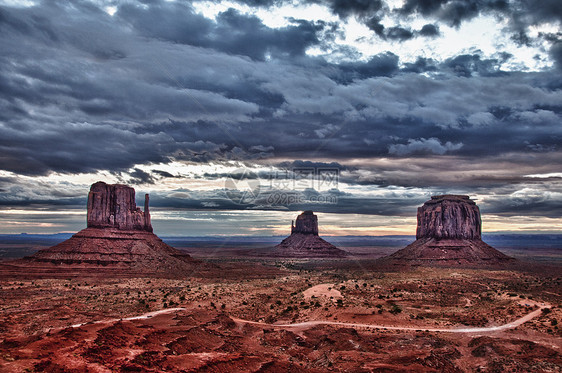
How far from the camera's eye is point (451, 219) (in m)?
141

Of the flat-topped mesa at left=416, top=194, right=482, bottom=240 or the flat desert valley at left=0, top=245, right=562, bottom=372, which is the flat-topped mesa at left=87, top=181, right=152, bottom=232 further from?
the flat-topped mesa at left=416, top=194, right=482, bottom=240

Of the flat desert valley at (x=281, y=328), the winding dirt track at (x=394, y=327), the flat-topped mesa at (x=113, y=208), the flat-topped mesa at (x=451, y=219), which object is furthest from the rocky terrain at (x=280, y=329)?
the flat-topped mesa at (x=451, y=219)

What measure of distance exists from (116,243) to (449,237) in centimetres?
11120

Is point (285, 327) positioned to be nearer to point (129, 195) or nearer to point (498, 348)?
point (498, 348)

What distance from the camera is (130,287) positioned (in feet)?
254

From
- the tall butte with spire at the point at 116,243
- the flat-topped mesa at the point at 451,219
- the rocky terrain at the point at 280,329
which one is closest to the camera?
the rocky terrain at the point at 280,329

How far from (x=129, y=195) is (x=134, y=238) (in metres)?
13.5

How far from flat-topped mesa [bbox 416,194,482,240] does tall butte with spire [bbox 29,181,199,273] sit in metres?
86.8

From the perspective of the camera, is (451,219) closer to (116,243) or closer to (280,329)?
(116,243)

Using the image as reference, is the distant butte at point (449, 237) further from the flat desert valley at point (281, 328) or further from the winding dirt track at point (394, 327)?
the winding dirt track at point (394, 327)

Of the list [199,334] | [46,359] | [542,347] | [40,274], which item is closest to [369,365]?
Result: [199,334]

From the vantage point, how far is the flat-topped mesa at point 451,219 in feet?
461

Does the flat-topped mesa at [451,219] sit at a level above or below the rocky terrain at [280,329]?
above

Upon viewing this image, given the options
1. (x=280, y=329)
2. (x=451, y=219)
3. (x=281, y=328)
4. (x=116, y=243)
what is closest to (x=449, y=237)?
(x=451, y=219)
